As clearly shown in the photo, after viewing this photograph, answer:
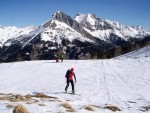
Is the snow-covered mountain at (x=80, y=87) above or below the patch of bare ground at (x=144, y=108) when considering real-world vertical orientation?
above

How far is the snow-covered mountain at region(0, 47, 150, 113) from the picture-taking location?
20.0 meters

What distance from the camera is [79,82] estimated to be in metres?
39.3

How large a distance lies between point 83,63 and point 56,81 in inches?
754

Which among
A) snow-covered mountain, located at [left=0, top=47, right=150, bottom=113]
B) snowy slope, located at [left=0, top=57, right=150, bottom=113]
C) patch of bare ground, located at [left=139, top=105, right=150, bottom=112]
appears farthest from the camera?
patch of bare ground, located at [left=139, top=105, right=150, bottom=112]

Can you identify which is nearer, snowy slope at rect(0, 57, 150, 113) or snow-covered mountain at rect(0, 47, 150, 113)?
snow-covered mountain at rect(0, 47, 150, 113)

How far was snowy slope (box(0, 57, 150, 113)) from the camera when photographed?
70.0 feet

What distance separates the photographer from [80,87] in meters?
34.8

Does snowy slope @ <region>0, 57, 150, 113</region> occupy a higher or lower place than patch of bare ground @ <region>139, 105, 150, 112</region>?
higher

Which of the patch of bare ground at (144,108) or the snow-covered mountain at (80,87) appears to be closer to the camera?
the snow-covered mountain at (80,87)

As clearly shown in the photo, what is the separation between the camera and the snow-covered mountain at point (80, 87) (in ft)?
65.6

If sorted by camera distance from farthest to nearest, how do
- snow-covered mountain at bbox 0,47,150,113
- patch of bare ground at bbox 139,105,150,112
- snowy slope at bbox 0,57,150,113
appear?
patch of bare ground at bbox 139,105,150,112 → snowy slope at bbox 0,57,150,113 → snow-covered mountain at bbox 0,47,150,113

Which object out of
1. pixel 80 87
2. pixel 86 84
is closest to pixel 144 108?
pixel 80 87

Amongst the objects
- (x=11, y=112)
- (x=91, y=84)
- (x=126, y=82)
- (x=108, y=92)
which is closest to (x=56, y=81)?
(x=91, y=84)

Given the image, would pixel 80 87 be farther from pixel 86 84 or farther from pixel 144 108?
pixel 144 108
